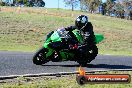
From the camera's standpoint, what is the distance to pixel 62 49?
43.0ft

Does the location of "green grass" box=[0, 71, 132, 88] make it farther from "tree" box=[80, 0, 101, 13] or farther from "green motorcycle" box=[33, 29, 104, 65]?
"tree" box=[80, 0, 101, 13]

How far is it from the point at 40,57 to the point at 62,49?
0.85 m

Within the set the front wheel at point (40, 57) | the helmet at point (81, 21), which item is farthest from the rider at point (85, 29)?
the front wheel at point (40, 57)

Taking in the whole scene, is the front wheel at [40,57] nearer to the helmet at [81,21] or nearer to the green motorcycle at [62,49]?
the green motorcycle at [62,49]

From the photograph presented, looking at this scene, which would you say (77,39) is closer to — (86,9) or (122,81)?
(122,81)

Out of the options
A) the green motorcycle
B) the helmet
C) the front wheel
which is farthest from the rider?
the front wheel

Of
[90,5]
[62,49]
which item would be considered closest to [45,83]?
[62,49]

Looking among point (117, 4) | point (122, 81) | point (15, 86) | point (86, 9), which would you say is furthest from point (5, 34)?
point (117, 4)

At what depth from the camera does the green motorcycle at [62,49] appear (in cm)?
1275

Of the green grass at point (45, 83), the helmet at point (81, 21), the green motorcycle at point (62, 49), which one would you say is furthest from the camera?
the helmet at point (81, 21)

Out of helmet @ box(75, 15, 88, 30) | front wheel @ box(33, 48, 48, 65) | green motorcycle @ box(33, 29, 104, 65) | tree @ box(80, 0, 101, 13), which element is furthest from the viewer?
tree @ box(80, 0, 101, 13)

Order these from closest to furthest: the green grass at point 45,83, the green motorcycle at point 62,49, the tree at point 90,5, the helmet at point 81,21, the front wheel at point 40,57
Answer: the green grass at point 45,83
the front wheel at point 40,57
the green motorcycle at point 62,49
the helmet at point 81,21
the tree at point 90,5

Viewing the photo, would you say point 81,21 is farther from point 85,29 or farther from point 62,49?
point 62,49

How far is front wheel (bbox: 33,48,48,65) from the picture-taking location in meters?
12.6
